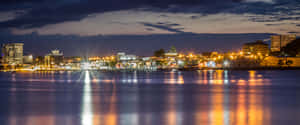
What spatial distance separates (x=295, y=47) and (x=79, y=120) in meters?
105

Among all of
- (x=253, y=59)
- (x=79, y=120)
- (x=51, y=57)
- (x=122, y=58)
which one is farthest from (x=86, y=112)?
(x=51, y=57)

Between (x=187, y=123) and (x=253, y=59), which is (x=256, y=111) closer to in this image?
(x=187, y=123)

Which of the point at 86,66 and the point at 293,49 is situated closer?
the point at 293,49

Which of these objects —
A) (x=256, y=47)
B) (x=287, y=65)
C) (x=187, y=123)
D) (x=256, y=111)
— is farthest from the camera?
(x=256, y=47)

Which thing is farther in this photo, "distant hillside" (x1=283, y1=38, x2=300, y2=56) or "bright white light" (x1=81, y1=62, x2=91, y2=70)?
"bright white light" (x1=81, y1=62, x2=91, y2=70)

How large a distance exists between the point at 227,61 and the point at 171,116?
113690 mm

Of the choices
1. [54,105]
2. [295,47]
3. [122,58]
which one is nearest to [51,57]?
[122,58]

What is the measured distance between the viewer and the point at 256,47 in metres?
158

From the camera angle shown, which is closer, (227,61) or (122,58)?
(227,61)

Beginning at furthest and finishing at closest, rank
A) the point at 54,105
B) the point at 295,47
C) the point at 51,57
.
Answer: the point at 51,57
the point at 295,47
the point at 54,105

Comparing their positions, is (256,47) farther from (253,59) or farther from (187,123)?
(187,123)

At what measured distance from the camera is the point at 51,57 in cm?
17150

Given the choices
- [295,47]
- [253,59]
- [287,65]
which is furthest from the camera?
[253,59]

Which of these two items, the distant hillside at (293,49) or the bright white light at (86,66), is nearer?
the distant hillside at (293,49)
